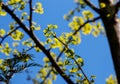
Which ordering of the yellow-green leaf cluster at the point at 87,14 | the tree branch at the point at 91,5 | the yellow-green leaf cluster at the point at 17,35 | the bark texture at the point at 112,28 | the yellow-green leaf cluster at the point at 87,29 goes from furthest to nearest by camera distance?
the yellow-green leaf cluster at the point at 17,35, the yellow-green leaf cluster at the point at 87,29, the yellow-green leaf cluster at the point at 87,14, the tree branch at the point at 91,5, the bark texture at the point at 112,28

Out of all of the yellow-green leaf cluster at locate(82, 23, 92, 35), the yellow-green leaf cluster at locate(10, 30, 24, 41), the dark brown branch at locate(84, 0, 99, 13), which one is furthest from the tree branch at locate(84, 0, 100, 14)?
the yellow-green leaf cluster at locate(10, 30, 24, 41)

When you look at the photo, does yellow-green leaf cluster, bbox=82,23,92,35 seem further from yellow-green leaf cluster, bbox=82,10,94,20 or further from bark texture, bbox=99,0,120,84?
bark texture, bbox=99,0,120,84

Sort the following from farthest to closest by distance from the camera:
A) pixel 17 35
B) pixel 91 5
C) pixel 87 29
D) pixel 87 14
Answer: pixel 17 35
pixel 87 29
pixel 87 14
pixel 91 5

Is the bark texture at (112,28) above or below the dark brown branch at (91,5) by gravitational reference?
below

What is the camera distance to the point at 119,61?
13.5ft

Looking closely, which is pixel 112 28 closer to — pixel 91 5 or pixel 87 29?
pixel 91 5

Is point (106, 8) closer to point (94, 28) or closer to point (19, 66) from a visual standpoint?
point (94, 28)

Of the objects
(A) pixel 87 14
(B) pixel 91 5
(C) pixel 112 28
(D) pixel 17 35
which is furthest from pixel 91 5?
(D) pixel 17 35

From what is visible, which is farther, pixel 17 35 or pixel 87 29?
pixel 17 35

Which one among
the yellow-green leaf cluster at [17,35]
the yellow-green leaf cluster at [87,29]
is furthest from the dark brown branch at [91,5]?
the yellow-green leaf cluster at [17,35]

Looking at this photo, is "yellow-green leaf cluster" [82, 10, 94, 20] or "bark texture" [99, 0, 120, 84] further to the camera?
"yellow-green leaf cluster" [82, 10, 94, 20]

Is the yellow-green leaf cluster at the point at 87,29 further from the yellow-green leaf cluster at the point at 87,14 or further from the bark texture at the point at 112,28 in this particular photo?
the bark texture at the point at 112,28

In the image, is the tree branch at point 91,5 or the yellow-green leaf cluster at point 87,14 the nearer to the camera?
the tree branch at point 91,5

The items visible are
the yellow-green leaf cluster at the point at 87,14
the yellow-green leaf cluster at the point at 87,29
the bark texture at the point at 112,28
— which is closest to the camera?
the bark texture at the point at 112,28
